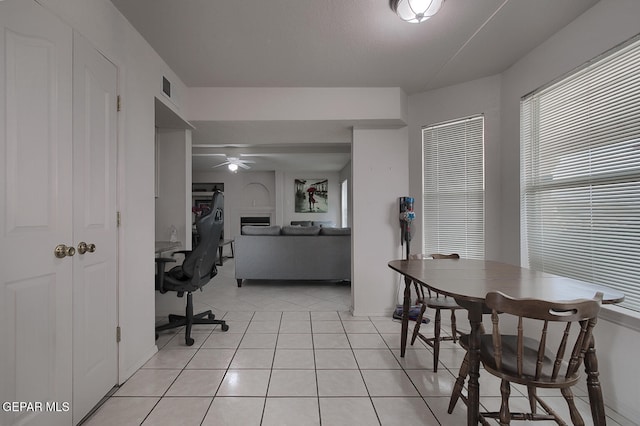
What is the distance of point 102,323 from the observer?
170 centimetres

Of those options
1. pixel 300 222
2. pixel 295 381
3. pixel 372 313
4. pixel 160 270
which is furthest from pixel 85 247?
pixel 300 222

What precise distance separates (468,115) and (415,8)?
1616 millimetres

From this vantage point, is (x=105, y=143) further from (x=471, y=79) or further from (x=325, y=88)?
(x=471, y=79)

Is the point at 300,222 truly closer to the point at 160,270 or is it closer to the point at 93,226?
the point at 160,270

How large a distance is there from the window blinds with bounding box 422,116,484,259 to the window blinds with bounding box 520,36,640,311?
446 millimetres

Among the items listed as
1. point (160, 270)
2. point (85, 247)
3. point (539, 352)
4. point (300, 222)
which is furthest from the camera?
point (300, 222)

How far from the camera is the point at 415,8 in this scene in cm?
166

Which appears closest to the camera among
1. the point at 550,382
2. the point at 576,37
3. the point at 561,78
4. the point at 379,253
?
the point at 550,382

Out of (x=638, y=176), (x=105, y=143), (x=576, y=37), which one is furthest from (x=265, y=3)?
(x=638, y=176)

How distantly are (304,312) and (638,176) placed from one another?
9.98ft

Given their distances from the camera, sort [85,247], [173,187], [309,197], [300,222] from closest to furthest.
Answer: [85,247]
[173,187]
[300,222]
[309,197]

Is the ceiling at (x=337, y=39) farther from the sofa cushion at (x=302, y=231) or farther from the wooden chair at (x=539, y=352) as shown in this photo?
the sofa cushion at (x=302, y=231)

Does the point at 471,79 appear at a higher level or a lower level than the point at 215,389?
higher

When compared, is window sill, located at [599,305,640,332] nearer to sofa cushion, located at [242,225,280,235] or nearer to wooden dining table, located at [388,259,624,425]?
wooden dining table, located at [388,259,624,425]
